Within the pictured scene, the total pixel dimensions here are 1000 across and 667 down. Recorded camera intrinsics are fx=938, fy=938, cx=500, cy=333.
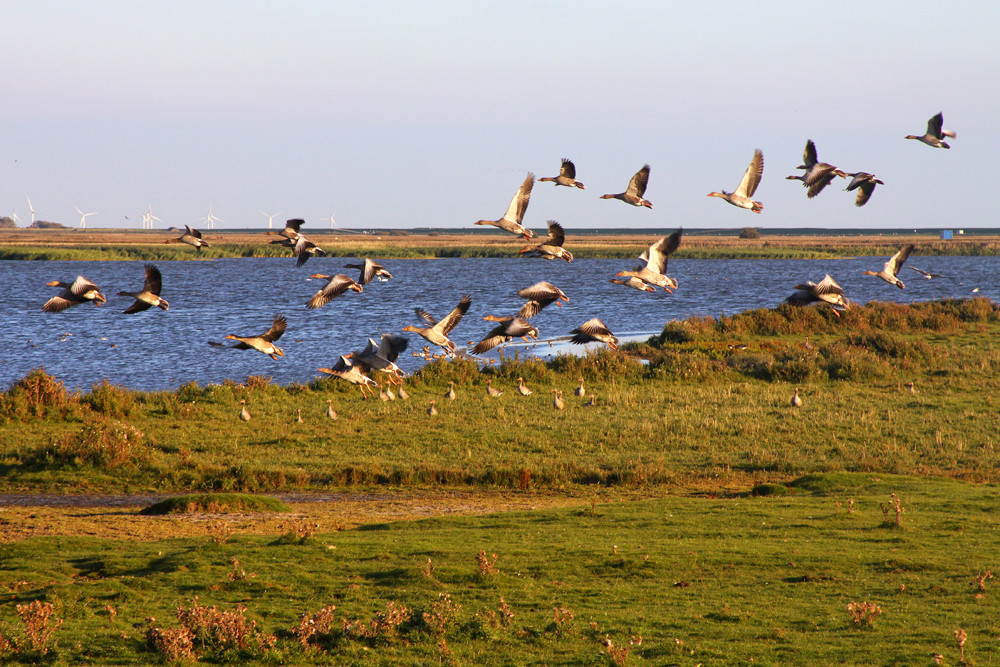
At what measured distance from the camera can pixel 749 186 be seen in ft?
56.0

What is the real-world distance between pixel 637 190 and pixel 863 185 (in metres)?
4.02

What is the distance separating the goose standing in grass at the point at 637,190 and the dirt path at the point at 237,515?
997 cm

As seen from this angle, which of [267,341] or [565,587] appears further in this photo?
[565,587]

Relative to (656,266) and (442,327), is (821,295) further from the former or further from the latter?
(442,327)

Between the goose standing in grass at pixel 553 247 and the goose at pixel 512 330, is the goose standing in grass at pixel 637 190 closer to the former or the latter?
the goose standing in grass at pixel 553 247

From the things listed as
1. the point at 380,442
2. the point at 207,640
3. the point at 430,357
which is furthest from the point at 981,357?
the point at 207,640

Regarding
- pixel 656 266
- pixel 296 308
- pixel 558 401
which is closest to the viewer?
pixel 656 266

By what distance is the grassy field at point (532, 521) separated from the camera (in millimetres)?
13531

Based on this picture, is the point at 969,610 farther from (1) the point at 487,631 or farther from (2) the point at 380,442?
(2) the point at 380,442

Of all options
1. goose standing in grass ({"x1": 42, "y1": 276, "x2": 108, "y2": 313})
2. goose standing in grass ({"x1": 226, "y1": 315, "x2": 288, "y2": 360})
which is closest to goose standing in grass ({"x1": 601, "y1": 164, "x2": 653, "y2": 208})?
goose standing in grass ({"x1": 226, "y1": 315, "x2": 288, "y2": 360})

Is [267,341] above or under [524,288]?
under

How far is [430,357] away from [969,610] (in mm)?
35938

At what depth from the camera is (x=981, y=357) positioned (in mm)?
45906

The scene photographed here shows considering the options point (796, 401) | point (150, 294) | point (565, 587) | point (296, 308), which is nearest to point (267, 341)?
point (150, 294)
